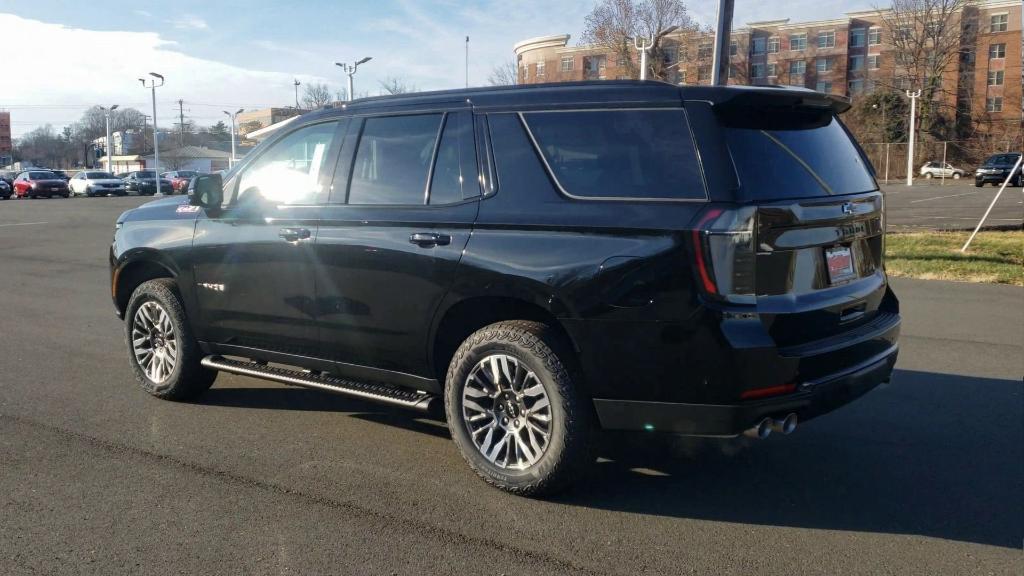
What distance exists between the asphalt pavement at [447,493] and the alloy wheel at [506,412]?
0.77 ft

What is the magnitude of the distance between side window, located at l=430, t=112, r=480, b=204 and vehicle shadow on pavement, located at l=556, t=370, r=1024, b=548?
1.55 metres

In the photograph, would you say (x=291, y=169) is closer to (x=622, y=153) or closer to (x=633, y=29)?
(x=622, y=153)

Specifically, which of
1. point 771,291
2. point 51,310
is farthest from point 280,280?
point 51,310

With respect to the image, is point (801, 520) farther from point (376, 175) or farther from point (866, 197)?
point (376, 175)

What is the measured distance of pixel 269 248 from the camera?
5.41 metres

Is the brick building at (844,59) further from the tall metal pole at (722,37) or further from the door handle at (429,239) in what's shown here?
the door handle at (429,239)

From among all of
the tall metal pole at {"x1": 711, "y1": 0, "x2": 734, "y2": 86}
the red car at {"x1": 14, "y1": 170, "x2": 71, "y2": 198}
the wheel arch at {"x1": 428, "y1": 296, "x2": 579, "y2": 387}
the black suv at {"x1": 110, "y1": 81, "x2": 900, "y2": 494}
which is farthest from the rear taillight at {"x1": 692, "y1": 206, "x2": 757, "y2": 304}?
the red car at {"x1": 14, "y1": 170, "x2": 71, "y2": 198}

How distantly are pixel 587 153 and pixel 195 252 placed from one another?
2917mm

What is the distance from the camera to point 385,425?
5668 millimetres

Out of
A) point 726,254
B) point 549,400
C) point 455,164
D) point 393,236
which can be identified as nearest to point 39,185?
point 393,236

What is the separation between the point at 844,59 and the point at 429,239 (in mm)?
88280

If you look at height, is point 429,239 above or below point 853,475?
above

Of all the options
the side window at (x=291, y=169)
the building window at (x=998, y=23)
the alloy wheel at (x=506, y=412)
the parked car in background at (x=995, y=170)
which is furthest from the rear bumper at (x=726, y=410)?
the building window at (x=998, y=23)

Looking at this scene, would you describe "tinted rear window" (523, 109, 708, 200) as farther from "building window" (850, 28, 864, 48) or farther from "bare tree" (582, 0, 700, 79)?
"building window" (850, 28, 864, 48)
